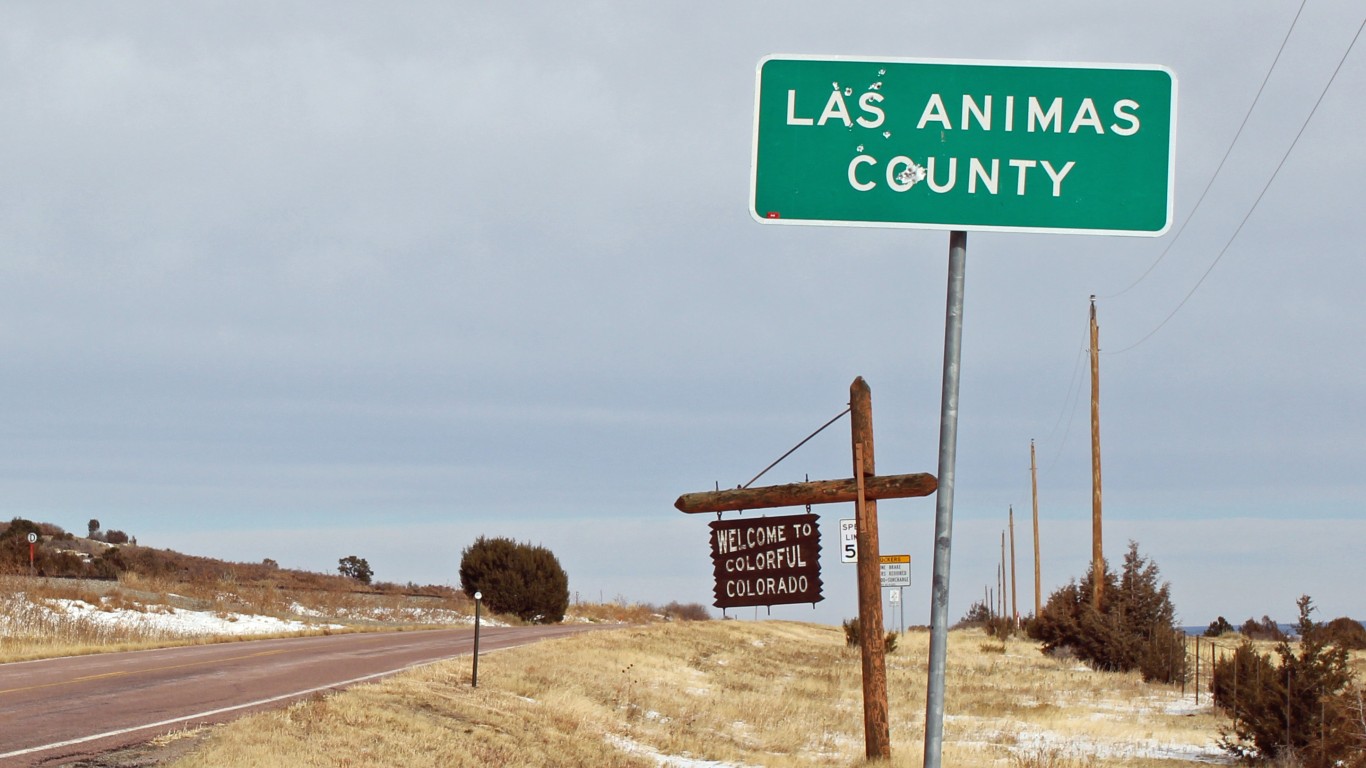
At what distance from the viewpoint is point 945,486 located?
496cm

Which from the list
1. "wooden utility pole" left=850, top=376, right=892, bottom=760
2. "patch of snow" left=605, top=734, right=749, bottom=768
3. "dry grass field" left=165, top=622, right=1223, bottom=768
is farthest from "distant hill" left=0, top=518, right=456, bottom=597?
"wooden utility pole" left=850, top=376, right=892, bottom=760

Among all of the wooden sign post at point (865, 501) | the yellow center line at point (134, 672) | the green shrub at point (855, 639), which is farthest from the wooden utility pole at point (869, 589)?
the green shrub at point (855, 639)

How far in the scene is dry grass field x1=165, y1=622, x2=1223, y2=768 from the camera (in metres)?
13.7

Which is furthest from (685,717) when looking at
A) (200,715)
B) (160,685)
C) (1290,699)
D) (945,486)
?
(945,486)

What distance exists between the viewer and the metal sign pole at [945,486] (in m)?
4.96

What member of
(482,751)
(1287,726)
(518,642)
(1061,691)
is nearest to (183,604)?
(518,642)

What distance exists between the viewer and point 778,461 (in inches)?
544

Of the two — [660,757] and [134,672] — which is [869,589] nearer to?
[660,757]

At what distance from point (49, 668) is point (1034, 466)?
5219 cm

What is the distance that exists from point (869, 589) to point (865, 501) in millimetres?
1245

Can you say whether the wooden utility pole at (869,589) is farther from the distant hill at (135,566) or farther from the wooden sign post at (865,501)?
the distant hill at (135,566)

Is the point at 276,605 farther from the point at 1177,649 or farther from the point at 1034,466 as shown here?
the point at 1034,466

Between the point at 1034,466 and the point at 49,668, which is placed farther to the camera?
the point at 1034,466

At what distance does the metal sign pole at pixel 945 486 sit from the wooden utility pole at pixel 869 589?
9.51m
